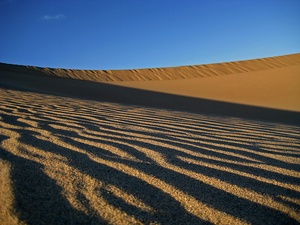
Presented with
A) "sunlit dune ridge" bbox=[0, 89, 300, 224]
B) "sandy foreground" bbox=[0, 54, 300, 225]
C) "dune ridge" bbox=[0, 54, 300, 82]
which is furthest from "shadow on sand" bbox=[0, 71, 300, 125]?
"dune ridge" bbox=[0, 54, 300, 82]

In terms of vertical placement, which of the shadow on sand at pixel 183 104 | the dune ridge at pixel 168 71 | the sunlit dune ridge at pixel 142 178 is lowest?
the sunlit dune ridge at pixel 142 178

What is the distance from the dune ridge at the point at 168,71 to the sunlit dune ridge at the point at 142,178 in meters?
14.5

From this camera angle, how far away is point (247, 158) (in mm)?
2053

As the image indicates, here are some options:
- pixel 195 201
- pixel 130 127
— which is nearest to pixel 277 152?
pixel 195 201

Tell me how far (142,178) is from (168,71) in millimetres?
17449

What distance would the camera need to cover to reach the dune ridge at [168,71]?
1706 cm

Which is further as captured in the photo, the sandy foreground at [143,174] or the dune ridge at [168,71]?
the dune ridge at [168,71]

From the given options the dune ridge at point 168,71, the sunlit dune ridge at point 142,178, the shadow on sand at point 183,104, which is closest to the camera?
the sunlit dune ridge at point 142,178

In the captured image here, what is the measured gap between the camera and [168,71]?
1859 cm

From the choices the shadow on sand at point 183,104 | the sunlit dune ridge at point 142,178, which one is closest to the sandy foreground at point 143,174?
the sunlit dune ridge at point 142,178

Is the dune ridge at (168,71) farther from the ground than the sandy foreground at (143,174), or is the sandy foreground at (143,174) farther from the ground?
the dune ridge at (168,71)

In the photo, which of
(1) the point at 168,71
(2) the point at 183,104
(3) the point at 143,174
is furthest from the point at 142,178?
(1) the point at 168,71

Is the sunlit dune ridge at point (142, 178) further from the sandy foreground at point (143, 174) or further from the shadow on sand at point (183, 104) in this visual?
the shadow on sand at point (183, 104)

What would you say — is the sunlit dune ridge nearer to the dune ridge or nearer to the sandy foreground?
the sandy foreground
